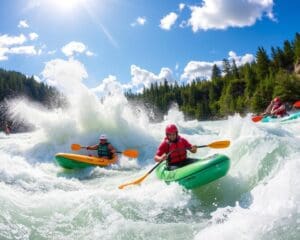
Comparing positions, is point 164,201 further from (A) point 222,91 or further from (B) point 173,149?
(A) point 222,91

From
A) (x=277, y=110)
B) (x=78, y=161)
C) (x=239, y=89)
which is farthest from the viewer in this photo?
(x=239, y=89)

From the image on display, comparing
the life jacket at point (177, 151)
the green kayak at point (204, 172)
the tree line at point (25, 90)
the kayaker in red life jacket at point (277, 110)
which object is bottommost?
the green kayak at point (204, 172)

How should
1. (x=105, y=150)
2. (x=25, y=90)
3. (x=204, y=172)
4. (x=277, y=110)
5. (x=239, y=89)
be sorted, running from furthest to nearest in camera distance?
(x=25, y=90) < (x=239, y=89) < (x=277, y=110) < (x=105, y=150) < (x=204, y=172)

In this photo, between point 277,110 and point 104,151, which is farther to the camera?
point 277,110

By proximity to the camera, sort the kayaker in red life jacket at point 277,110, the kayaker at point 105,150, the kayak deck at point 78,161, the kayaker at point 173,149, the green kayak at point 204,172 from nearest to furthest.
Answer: the green kayak at point 204,172 → the kayaker at point 173,149 → the kayak deck at point 78,161 → the kayaker at point 105,150 → the kayaker in red life jacket at point 277,110

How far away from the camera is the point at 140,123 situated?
58.3 feet

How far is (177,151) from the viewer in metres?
8.23

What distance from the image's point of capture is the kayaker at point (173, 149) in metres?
8.21

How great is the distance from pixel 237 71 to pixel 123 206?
82926mm

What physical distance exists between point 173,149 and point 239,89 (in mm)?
73102

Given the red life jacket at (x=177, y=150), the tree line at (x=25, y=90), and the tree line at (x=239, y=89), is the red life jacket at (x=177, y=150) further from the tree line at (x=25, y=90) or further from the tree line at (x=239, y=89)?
the tree line at (x=25, y=90)

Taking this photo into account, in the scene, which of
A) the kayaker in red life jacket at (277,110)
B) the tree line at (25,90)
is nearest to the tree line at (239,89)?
the tree line at (25,90)

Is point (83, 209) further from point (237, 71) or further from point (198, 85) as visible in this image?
point (198, 85)

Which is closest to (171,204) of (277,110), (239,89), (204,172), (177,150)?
(204,172)
